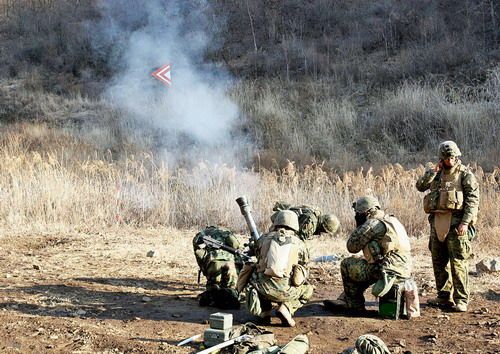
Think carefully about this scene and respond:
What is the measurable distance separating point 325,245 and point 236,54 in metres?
14.1

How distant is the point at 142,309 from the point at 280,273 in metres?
1.57

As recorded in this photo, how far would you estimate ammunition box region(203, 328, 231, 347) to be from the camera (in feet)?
16.4

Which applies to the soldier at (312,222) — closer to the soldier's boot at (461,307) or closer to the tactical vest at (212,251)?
the tactical vest at (212,251)

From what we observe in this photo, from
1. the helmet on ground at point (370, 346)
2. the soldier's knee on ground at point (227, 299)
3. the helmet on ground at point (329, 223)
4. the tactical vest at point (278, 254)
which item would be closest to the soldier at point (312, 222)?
the helmet on ground at point (329, 223)

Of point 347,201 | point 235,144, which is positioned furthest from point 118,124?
point 347,201

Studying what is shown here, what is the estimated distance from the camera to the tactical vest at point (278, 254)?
5734mm

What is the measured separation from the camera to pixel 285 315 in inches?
229

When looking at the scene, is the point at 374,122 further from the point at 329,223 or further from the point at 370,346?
the point at 370,346

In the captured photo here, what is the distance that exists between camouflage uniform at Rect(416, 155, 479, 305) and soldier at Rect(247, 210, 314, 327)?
150cm

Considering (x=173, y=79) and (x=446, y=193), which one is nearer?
(x=446, y=193)

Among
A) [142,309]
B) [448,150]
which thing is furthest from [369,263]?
[142,309]

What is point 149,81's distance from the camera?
2200cm

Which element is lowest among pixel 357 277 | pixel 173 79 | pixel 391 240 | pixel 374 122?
pixel 357 277

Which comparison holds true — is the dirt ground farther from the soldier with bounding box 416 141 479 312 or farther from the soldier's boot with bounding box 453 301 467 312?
the soldier with bounding box 416 141 479 312
